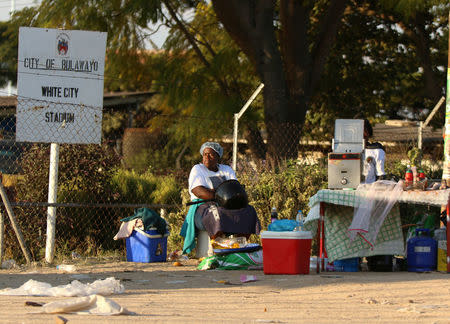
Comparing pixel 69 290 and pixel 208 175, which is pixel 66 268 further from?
pixel 69 290

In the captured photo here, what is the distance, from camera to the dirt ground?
5039 millimetres

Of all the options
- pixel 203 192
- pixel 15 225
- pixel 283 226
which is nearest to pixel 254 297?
pixel 283 226

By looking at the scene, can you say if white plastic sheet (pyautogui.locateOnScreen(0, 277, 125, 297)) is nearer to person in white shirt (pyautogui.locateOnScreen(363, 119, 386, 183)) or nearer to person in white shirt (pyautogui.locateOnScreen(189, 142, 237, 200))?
person in white shirt (pyautogui.locateOnScreen(189, 142, 237, 200))

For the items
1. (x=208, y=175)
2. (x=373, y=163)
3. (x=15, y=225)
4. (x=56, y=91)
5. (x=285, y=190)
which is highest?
(x=56, y=91)

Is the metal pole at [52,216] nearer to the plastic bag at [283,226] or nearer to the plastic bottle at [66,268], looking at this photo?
the plastic bottle at [66,268]

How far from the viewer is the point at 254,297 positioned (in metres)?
6.03

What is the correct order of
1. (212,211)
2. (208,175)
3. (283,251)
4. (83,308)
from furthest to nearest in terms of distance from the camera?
(208,175) → (212,211) → (283,251) → (83,308)

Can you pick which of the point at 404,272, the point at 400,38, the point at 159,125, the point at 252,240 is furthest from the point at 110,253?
the point at 400,38

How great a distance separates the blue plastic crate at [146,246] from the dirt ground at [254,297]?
0.49m

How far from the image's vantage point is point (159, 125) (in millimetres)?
16547

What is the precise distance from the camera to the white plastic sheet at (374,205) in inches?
303

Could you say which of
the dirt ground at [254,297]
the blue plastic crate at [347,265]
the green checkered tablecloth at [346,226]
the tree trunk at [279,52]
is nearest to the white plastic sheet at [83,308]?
the dirt ground at [254,297]

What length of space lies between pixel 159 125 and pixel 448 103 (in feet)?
29.2

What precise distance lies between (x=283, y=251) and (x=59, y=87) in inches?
131
